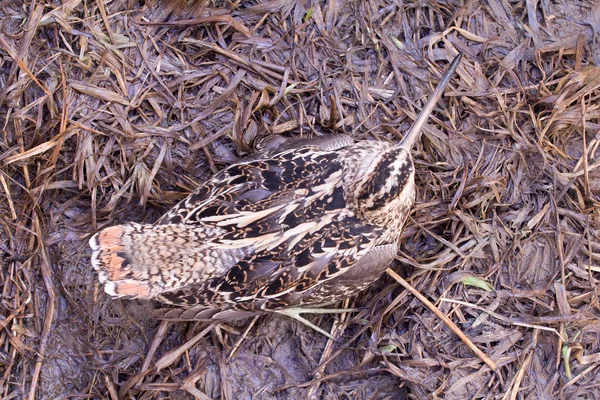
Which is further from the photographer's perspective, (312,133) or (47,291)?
(312,133)

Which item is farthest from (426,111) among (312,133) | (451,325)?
(451,325)

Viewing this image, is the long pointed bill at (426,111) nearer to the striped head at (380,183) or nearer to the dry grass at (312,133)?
the striped head at (380,183)

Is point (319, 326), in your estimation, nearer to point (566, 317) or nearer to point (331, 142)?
point (331, 142)

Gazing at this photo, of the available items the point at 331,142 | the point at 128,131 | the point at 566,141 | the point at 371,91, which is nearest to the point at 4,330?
the point at 128,131

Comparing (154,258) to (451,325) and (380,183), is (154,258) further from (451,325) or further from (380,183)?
(451,325)

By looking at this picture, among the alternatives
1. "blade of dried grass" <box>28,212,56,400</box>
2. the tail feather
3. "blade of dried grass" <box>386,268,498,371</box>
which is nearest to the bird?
the tail feather

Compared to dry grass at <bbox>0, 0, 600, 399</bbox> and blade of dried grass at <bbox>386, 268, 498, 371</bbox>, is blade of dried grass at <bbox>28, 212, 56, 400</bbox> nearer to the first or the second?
dry grass at <bbox>0, 0, 600, 399</bbox>
